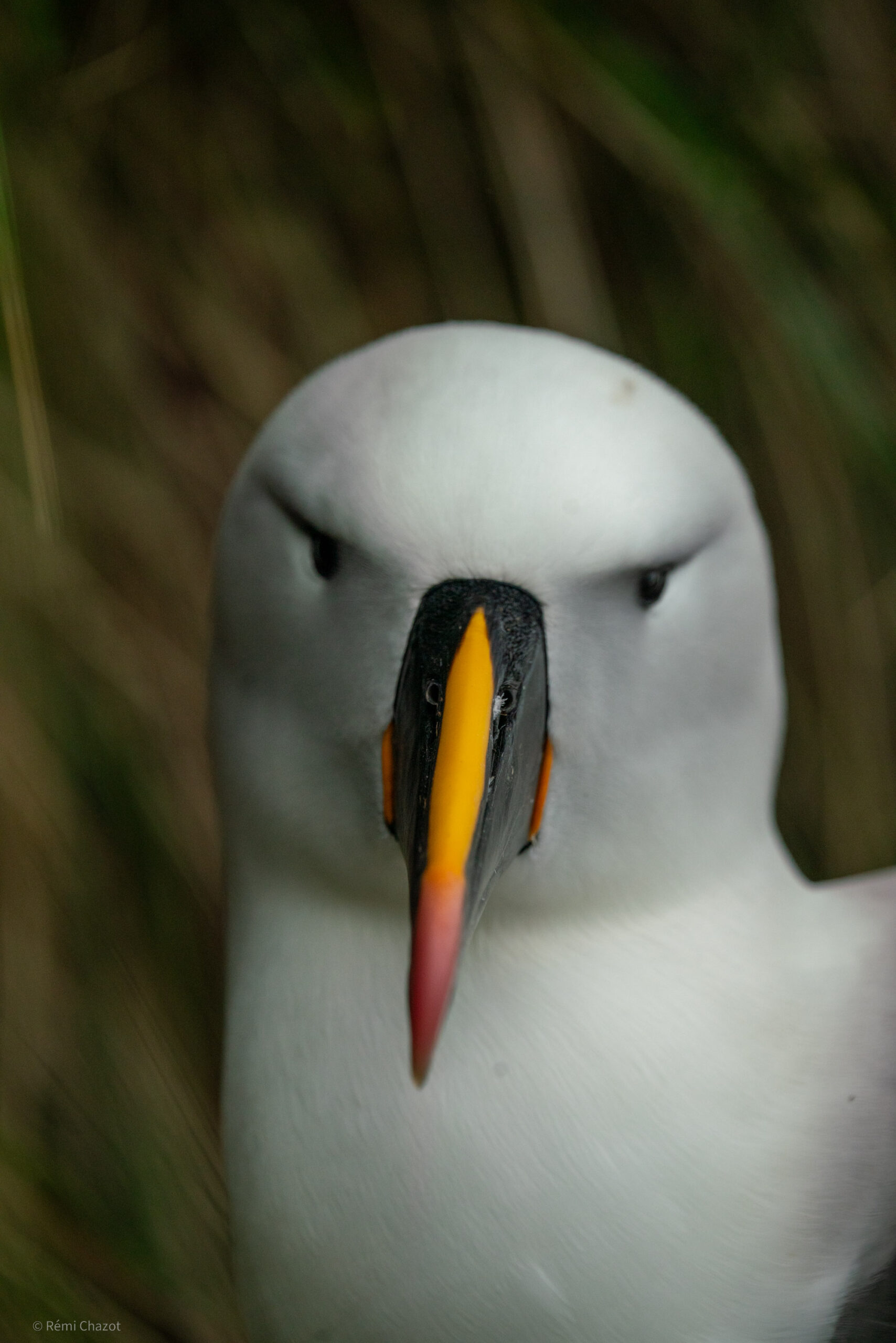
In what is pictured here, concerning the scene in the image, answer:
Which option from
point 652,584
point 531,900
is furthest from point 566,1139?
point 652,584

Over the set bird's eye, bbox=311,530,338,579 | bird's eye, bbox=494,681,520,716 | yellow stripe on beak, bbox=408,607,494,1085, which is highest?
bird's eye, bbox=311,530,338,579

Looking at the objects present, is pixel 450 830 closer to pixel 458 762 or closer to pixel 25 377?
pixel 458 762

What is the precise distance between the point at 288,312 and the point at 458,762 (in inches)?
69.8

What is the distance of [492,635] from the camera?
48.1 inches

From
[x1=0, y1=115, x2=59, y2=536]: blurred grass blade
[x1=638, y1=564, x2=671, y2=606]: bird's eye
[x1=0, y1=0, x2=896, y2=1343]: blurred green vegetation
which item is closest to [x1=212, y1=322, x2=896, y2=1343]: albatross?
[x1=638, y1=564, x2=671, y2=606]: bird's eye

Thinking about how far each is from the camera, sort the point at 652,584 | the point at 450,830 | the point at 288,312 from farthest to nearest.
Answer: the point at 288,312, the point at 652,584, the point at 450,830

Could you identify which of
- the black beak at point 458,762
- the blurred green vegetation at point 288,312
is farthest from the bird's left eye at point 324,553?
the blurred green vegetation at point 288,312

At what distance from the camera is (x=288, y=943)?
1510 millimetres

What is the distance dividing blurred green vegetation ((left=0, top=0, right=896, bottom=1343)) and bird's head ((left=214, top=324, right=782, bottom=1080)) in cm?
A: 59

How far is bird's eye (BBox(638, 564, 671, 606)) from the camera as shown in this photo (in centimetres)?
133

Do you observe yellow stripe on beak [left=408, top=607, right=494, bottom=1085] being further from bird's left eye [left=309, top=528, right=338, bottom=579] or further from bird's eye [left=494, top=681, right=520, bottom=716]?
bird's left eye [left=309, top=528, right=338, bottom=579]

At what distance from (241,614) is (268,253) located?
1449 mm

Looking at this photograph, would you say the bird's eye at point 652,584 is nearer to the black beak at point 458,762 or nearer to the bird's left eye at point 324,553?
the black beak at point 458,762

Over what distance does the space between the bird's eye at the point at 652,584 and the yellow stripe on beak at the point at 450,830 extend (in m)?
0.18
